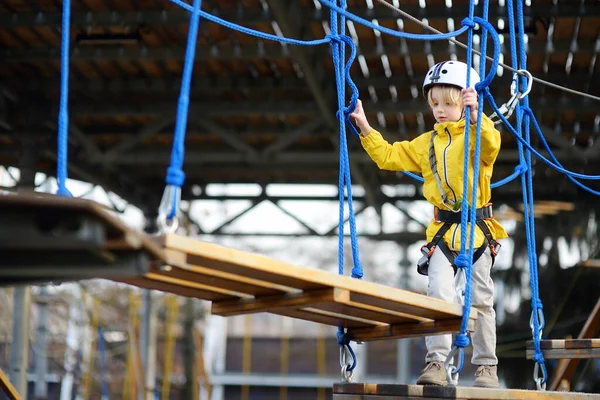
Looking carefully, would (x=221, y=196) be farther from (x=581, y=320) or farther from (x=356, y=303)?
(x=356, y=303)

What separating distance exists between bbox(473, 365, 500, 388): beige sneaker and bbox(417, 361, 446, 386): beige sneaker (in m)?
0.20

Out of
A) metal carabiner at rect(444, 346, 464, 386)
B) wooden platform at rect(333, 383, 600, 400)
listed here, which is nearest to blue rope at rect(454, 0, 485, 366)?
metal carabiner at rect(444, 346, 464, 386)

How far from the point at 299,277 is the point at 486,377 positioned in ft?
5.40

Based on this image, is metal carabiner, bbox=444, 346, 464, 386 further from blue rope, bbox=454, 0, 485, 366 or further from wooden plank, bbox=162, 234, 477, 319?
wooden plank, bbox=162, 234, 477, 319

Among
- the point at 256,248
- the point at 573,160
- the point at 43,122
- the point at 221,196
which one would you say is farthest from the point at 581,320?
the point at 256,248

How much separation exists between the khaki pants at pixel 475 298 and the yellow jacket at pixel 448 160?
0.34ft

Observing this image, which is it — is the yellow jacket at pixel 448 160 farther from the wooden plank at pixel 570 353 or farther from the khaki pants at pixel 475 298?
the wooden plank at pixel 570 353

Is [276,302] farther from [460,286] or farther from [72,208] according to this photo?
[72,208]

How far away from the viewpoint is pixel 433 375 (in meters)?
4.05

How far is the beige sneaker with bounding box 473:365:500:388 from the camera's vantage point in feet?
13.9

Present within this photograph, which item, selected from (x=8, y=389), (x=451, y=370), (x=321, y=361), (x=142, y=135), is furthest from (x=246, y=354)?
(x=451, y=370)

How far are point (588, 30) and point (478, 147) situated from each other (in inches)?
211

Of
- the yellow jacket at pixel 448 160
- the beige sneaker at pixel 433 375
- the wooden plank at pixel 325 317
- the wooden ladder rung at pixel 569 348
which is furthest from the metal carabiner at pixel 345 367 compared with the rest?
the wooden ladder rung at pixel 569 348

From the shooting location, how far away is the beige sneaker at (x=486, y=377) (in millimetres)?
4234
